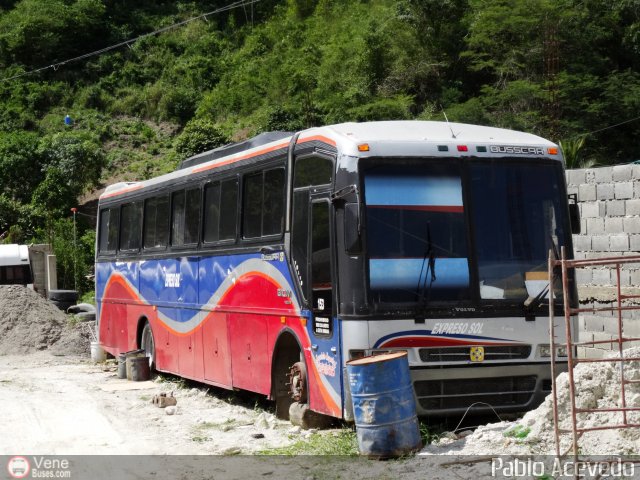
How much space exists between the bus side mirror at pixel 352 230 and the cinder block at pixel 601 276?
7106mm

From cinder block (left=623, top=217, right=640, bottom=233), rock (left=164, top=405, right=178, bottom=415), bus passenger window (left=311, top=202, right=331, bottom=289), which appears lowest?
rock (left=164, top=405, right=178, bottom=415)

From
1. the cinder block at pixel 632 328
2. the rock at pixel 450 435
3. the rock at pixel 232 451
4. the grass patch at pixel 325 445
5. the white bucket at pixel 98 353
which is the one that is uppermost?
the cinder block at pixel 632 328

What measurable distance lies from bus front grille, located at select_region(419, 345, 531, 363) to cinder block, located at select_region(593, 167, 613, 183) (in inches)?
241

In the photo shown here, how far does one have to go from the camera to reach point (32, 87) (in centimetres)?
7050

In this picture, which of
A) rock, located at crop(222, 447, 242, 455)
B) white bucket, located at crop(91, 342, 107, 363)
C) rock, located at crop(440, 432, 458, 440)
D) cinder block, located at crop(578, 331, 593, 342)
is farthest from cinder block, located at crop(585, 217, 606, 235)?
white bucket, located at crop(91, 342, 107, 363)

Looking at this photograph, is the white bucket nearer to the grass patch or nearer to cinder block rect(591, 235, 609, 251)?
cinder block rect(591, 235, 609, 251)

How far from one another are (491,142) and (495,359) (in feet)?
7.44

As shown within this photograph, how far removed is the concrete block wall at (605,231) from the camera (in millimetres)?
14609

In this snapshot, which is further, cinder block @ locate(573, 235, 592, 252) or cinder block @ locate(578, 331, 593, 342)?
cinder block @ locate(573, 235, 592, 252)

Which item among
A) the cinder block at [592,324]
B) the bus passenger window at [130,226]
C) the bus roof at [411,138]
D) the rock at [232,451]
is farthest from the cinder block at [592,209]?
the bus passenger window at [130,226]

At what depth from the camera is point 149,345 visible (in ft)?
59.8

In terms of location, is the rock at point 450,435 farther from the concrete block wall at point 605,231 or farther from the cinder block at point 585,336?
the cinder block at point 585,336

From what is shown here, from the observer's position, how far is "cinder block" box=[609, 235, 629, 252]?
15.0 metres

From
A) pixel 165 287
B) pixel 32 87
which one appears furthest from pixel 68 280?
pixel 32 87
